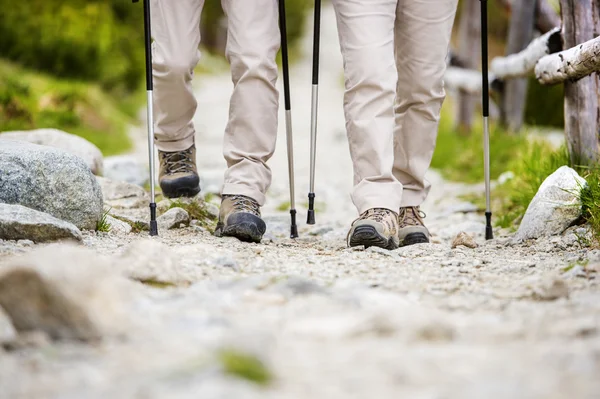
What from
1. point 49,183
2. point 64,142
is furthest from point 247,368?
point 64,142

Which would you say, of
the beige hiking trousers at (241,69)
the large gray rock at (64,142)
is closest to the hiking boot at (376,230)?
the beige hiking trousers at (241,69)

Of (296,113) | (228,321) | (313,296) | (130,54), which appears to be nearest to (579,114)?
(313,296)

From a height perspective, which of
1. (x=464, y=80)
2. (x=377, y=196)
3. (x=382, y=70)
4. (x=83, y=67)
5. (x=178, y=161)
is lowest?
(x=377, y=196)

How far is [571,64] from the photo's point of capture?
3.65 m

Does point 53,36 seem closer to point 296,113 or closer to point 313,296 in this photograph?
point 296,113

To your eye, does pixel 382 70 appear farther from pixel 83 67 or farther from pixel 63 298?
pixel 83 67

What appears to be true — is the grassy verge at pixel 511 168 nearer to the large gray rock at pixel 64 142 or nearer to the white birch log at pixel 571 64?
the white birch log at pixel 571 64

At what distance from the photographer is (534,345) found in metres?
1.62

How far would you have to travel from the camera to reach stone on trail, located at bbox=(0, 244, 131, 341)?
5.55 ft

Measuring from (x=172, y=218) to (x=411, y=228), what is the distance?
110cm

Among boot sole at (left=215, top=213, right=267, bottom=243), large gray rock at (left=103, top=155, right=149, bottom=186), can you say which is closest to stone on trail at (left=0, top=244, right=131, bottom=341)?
boot sole at (left=215, top=213, right=267, bottom=243)

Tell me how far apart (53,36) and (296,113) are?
407 cm

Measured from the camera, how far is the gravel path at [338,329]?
1.42m

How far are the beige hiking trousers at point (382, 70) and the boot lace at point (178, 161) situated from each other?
0.96 meters
